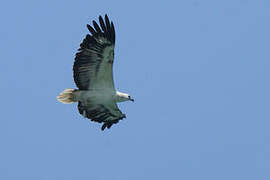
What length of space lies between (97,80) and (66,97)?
116 cm

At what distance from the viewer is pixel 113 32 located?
23.9 m

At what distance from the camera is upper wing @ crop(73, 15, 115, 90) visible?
78.4 feet

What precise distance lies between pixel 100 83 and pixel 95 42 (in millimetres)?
1503

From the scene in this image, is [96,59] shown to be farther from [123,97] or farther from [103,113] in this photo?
[103,113]

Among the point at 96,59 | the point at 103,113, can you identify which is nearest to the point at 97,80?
the point at 96,59

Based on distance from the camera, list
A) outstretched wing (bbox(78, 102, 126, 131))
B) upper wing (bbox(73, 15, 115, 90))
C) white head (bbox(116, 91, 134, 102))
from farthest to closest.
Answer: outstretched wing (bbox(78, 102, 126, 131)) → white head (bbox(116, 91, 134, 102)) → upper wing (bbox(73, 15, 115, 90))

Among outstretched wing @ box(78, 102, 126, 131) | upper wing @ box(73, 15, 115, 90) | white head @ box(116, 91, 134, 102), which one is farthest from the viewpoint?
outstretched wing @ box(78, 102, 126, 131)

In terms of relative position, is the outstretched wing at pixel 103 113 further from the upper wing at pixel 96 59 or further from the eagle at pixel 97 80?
the upper wing at pixel 96 59

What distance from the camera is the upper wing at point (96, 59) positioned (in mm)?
23891

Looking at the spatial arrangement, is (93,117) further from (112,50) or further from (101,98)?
(112,50)

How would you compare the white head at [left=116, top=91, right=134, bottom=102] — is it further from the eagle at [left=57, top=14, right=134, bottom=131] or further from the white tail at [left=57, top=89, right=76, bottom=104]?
the white tail at [left=57, top=89, right=76, bottom=104]

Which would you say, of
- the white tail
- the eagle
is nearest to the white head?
the eagle

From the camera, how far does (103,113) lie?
2567 centimetres

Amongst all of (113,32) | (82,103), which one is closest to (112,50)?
(113,32)
